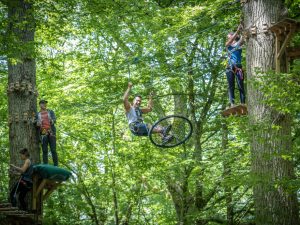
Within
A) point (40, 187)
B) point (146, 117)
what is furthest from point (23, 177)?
point (146, 117)

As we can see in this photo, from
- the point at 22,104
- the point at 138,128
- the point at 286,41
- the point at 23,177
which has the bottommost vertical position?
the point at 23,177

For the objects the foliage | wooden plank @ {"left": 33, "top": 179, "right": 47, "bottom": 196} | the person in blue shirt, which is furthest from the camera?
the foliage

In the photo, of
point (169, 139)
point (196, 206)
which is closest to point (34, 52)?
point (169, 139)

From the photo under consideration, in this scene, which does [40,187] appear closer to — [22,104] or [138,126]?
[22,104]

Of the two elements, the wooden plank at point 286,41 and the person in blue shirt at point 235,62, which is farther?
the person in blue shirt at point 235,62

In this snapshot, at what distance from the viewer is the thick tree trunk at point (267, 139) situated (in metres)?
6.52

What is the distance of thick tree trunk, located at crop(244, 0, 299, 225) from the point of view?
6.52 m

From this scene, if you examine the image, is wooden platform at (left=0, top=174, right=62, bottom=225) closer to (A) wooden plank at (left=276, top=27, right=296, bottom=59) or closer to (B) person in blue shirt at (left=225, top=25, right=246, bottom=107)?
(B) person in blue shirt at (left=225, top=25, right=246, bottom=107)

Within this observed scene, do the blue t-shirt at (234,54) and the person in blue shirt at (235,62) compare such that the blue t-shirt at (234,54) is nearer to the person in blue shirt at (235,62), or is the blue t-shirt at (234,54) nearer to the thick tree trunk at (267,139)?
the person in blue shirt at (235,62)

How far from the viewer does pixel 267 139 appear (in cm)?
632

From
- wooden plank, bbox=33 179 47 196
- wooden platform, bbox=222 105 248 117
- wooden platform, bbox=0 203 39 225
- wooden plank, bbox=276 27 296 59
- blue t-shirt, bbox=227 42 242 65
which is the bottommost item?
wooden platform, bbox=0 203 39 225

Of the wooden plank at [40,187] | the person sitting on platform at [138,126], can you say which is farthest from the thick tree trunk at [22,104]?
Result: the person sitting on platform at [138,126]

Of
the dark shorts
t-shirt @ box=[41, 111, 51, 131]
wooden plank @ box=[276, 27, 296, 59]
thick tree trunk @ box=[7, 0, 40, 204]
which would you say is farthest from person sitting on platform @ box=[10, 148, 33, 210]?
wooden plank @ box=[276, 27, 296, 59]

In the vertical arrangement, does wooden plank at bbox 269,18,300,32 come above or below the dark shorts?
above
